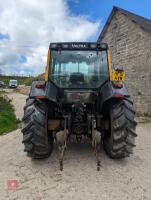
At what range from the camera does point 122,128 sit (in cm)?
661

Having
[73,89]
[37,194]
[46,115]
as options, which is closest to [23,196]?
[37,194]

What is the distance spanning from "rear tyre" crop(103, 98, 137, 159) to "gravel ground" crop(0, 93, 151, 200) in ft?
1.10

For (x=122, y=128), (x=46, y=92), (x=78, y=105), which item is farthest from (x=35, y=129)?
(x=122, y=128)

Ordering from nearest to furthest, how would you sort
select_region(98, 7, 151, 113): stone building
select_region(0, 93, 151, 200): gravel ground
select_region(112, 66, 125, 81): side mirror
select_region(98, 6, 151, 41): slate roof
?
select_region(0, 93, 151, 200): gravel ground < select_region(112, 66, 125, 81): side mirror < select_region(98, 7, 151, 113): stone building < select_region(98, 6, 151, 41): slate roof

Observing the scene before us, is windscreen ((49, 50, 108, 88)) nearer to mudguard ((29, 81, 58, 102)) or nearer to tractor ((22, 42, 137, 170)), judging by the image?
tractor ((22, 42, 137, 170))

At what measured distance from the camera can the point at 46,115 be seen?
22.1 ft

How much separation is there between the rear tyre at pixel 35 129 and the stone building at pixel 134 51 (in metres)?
11.1

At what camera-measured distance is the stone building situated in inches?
679

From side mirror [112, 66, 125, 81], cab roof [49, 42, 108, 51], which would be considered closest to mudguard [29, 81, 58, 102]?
cab roof [49, 42, 108, 51]

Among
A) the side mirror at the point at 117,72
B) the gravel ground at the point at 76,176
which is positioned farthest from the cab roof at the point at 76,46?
the gravel ground at the point at 76,176

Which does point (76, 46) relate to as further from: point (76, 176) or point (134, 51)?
point (134, 51)

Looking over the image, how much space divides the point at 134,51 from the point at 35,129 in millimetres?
13359

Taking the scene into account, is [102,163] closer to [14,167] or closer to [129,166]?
[129,166]

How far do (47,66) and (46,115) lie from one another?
4.66 feet
